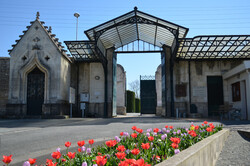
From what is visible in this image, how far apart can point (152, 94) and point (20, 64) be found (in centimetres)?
1488

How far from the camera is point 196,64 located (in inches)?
843

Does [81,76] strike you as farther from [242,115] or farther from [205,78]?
[242,115]

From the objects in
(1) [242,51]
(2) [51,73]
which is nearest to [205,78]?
(1) [242,51]

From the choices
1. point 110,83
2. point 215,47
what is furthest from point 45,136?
point 215,47

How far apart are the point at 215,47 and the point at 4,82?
18.9 meters

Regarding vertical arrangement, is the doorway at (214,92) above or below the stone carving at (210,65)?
below

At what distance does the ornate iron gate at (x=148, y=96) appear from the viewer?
2652 centimetres

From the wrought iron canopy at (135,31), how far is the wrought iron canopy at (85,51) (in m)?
0.76

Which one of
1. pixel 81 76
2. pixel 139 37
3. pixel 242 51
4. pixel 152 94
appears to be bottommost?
pixel 152 94

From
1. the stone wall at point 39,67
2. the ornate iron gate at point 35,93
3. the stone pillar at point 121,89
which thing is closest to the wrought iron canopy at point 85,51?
the stone wall at point 39,67

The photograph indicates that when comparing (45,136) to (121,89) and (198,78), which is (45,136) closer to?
(198,78)

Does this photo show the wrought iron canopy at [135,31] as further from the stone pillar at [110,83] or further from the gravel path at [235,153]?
the gravel path at [235,153]

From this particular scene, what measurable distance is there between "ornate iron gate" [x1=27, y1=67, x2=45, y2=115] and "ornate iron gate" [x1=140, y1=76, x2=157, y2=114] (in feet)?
39.6

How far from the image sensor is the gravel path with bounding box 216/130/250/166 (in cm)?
424
